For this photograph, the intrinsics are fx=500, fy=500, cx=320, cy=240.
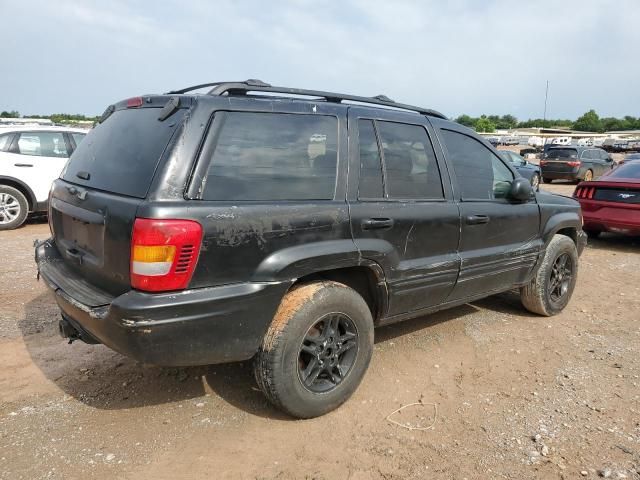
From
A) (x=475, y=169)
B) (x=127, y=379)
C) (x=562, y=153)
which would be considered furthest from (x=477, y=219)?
(x=562, y=153)

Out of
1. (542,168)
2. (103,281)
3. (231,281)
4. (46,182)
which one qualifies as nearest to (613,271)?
(231,281)

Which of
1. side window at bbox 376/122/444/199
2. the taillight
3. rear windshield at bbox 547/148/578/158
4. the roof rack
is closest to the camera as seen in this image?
the taillight

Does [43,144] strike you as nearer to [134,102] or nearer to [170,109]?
[134,102]

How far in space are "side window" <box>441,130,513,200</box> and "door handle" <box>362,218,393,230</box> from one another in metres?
0.90

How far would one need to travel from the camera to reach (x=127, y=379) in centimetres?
338

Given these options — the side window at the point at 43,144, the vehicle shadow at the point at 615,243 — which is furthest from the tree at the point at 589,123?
the side window at the point at 43,144

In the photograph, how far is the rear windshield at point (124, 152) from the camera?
2.56 meters

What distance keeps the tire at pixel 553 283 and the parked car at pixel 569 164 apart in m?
15.9

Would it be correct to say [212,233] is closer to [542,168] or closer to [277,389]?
[277,389]

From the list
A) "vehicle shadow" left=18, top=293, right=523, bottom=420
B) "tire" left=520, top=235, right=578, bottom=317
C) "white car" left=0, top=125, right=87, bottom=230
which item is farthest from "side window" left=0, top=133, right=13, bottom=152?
"tire" left=520, top=235, right=578, bottom=317

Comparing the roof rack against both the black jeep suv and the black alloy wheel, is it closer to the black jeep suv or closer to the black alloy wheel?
the black jeep suv

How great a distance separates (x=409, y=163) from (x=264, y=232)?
1.33 m

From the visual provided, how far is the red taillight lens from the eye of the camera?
3009mm

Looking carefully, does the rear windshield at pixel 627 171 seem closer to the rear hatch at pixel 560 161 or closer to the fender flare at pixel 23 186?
the fender flare at pixel 23 186
